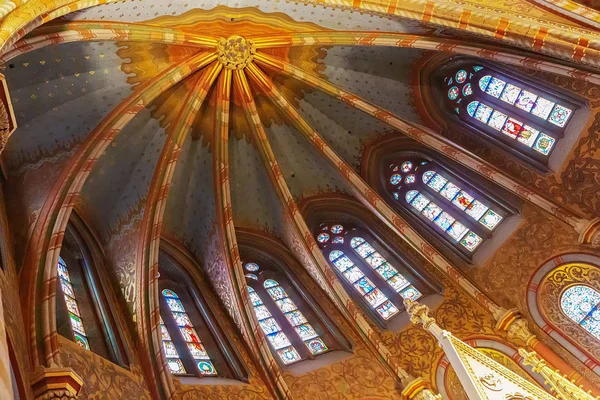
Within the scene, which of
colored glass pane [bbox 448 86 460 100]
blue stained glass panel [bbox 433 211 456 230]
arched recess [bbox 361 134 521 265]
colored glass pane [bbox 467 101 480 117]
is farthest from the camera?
colored glass pane [bbox 448 86 460 100]

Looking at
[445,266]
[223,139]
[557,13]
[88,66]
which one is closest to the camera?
[557,13]

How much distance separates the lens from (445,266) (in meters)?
12.2

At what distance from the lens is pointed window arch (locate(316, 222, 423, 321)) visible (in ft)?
41.7

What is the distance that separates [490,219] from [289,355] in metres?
4.58

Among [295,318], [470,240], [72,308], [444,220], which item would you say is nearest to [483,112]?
[444,220]

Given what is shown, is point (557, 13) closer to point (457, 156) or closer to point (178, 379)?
point (457, 156)

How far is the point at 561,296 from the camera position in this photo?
1121cm

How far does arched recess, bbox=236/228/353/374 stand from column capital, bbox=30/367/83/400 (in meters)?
4.58

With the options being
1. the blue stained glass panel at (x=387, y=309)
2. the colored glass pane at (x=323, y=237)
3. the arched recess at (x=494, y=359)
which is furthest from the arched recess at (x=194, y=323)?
the arched recess at (x=494, y=359)

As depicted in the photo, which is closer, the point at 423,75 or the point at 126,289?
the point at 126,289

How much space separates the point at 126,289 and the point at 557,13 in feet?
26.3

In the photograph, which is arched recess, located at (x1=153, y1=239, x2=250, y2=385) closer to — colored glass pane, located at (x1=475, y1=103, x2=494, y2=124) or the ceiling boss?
the ceiling boss

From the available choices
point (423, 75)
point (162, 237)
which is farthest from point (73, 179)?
point (423, 75)

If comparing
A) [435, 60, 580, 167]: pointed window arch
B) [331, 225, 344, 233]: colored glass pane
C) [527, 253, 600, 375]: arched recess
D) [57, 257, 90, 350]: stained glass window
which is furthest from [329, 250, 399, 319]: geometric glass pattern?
[57, 257, 90, 350]: stained glass window
